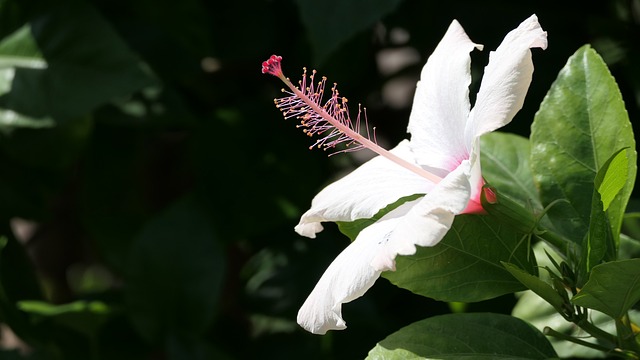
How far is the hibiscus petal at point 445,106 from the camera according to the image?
767 mm

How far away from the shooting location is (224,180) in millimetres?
1432

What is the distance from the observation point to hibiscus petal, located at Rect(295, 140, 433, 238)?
2.48 feet

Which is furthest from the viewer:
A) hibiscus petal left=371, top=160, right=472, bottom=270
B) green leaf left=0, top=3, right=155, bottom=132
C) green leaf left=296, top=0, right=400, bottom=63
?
green leaf left=0, top=3, right=155, bottom=132

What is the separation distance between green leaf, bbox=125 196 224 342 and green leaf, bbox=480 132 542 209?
0.57 metres

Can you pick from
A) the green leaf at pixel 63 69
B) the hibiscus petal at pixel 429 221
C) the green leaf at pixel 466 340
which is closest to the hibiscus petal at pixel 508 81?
the hibiscus petal at pixel 429 221

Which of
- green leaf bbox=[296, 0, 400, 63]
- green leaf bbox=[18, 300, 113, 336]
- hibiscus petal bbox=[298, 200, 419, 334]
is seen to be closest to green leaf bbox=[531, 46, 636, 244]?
hibiscus petal bbox=[298, 200, 419, 334]

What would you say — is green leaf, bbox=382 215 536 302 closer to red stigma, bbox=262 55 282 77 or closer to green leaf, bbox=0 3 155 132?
red stigma, bbox=262 55 282 77

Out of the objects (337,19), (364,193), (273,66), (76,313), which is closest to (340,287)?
(364,193)

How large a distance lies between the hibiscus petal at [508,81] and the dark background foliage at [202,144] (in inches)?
20.4

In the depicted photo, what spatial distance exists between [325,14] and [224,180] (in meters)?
0.42

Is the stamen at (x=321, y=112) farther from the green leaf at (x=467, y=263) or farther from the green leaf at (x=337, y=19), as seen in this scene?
the green leaf at (x=337, y=19)

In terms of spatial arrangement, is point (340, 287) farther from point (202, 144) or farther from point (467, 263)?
point (202, 144)

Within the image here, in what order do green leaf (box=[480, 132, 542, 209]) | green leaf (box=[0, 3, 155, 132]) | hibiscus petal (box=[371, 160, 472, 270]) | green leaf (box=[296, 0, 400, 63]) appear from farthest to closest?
green leaf (box=[0, 3, 155, 132]), green leaf (box=[296, 0, 400, 63]), green leaf (box=[480, 132, 542, 209]), hibiscus petal (box=[371, 160, 472, 270])

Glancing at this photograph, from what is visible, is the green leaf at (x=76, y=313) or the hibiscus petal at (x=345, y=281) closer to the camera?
the hibiscus petal at (x=345, y=281)
